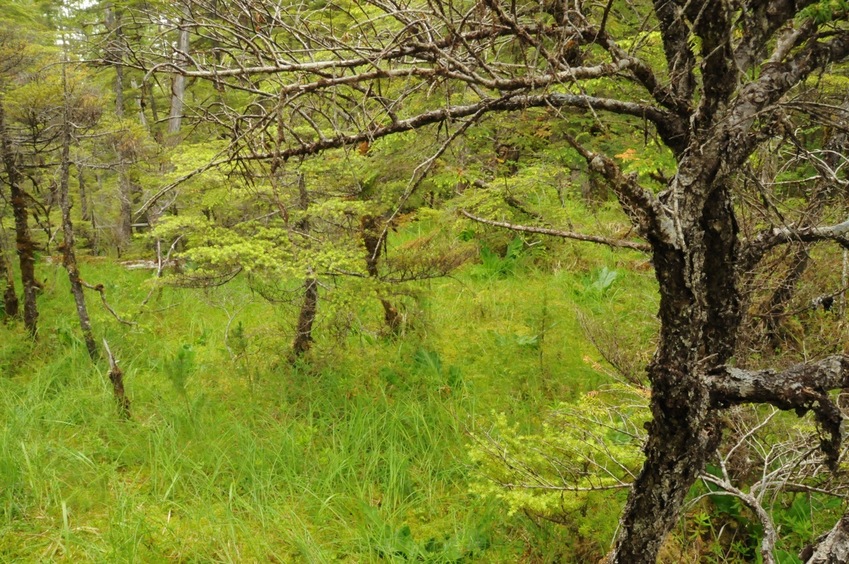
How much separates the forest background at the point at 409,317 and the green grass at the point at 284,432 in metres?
0.03

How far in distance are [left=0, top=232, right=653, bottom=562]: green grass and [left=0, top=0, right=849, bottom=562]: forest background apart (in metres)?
0.03

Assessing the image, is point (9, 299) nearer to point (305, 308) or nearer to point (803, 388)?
point (305, 308)

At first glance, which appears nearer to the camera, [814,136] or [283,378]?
[283,378]

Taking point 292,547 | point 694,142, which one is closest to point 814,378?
point 694,142

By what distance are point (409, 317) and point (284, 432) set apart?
2508mm

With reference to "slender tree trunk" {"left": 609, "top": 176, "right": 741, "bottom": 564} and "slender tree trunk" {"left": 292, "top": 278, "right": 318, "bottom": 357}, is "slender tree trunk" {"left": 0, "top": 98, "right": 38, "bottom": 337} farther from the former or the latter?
"slender tree trunk" {"left": 609, "top": 176, "right": 741, "bottom": 564}

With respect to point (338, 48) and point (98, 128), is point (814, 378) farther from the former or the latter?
point (98, 128)

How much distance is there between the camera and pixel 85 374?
6.93 meters

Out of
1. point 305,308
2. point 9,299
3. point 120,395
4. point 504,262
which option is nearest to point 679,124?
point 305,308

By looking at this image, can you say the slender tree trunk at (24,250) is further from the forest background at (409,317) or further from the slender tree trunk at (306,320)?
the slender tree trunk at (306,320)

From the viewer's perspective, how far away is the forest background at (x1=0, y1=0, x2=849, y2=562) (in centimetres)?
225

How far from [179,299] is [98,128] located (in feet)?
12.2

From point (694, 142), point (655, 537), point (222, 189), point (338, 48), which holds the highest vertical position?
point (338, 48)

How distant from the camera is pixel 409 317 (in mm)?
7293
